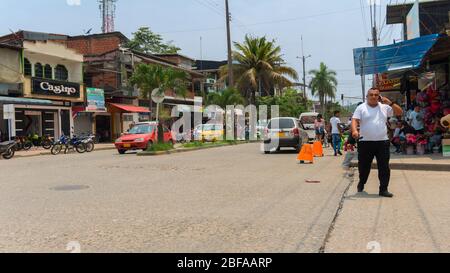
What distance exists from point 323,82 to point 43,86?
57376mm

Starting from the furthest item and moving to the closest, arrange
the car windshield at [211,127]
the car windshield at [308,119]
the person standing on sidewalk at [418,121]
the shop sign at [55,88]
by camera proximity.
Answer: the car windshield at [308,119]
the car windshield at [211,127]
the shop sign at [55,88]
the person standing on sidewalk at [418,121]

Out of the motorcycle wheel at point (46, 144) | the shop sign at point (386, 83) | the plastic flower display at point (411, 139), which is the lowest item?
the motorcycle wheel at point (46, 144)

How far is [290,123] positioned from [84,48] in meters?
32.0

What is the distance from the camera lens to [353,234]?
5816mm

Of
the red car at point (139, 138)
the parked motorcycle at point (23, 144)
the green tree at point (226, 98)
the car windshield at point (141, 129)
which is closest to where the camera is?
the red car at point (139, 138)

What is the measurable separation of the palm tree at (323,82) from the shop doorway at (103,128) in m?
47.2

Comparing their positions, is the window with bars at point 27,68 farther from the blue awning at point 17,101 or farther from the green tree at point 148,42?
the green tree at point 148,42

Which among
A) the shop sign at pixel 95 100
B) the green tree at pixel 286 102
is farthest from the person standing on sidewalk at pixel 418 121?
the green tree at pixel 286 102

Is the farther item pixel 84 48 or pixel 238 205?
pixel 84 48

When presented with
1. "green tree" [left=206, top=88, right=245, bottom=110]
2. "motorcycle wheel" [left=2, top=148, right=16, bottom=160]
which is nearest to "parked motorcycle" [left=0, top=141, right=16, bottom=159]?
"motorcycle wheel" [left=2, top=148, right=16, bottom=160]

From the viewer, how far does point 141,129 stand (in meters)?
24.9

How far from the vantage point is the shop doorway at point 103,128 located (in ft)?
136
